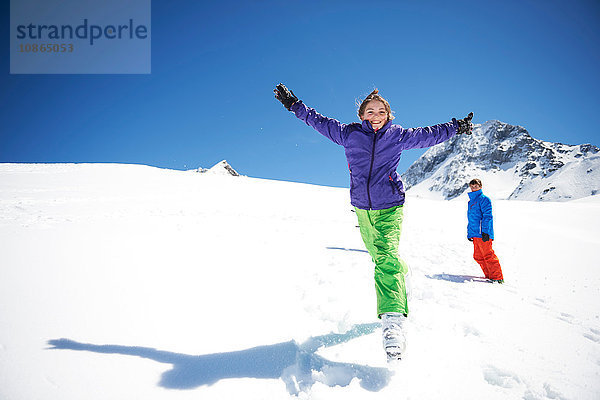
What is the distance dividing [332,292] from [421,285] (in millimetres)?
1445

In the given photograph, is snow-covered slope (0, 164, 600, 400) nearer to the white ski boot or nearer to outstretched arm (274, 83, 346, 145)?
the white ski boot

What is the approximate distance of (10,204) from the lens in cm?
949

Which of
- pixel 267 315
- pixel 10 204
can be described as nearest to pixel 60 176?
pixel 10 204

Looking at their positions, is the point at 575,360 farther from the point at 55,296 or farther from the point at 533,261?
the point at 533,261

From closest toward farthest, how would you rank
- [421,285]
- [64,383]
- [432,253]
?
[64,383], [421,285], [432,253]

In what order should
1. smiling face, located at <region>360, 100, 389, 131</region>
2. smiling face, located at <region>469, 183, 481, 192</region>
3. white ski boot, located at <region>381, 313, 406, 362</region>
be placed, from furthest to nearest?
smiling face, located at <region>469, 183, 481, 192</region> → smiling face, located at <region>360, 100, 389, 131</region> → white ski boot, located at <region>381, 313, 406, 362</region>

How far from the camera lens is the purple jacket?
2768 millimetres

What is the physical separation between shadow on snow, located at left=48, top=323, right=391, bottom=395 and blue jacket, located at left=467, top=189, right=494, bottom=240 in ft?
17.0

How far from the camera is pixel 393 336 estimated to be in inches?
78.0

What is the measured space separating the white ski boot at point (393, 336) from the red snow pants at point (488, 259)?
4.32 metres

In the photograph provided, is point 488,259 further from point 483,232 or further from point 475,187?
point 475,187

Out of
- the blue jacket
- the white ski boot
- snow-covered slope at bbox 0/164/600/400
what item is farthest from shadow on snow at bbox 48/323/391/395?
the blue jacket

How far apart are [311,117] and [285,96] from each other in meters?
0.44

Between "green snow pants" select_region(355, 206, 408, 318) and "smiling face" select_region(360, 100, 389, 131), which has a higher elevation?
"smiling face" select_region(360, 100, 389, 131)
